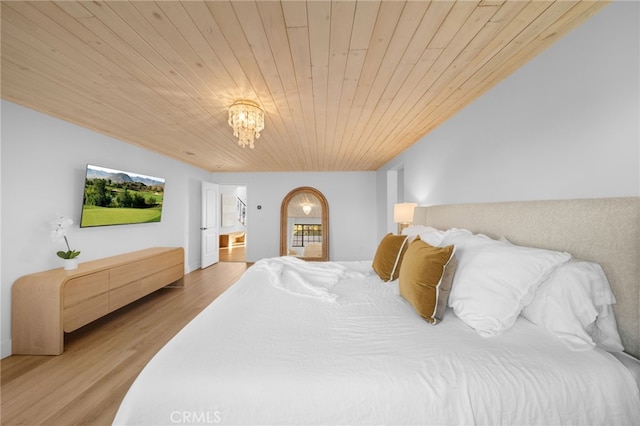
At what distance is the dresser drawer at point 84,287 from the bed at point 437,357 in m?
1.78

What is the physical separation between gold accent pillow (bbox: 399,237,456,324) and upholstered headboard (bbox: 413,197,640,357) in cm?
52

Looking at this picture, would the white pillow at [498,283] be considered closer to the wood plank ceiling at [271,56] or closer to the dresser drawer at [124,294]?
the wood plank ceiling at [271,56]

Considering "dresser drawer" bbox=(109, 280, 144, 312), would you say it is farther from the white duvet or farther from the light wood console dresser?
the white duvet

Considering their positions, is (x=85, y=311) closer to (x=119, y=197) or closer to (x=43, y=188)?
(x=43, y=188)

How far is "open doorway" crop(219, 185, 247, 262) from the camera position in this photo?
768cm

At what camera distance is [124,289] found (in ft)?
9.00

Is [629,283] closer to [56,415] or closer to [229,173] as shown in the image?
[56,415]

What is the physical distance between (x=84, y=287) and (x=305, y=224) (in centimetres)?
431

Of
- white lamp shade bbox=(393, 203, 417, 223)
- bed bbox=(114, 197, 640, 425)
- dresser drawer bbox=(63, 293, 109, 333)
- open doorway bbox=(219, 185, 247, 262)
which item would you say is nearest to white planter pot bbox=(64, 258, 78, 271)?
dresser drawer bbox=(63, 293, 109, 333)

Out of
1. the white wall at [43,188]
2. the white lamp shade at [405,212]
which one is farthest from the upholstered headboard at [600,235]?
the white wall at [43,188]

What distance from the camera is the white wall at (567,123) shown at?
1.10 meters

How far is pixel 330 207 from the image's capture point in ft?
18.7

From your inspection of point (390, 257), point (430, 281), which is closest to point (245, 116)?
point (390, 257)

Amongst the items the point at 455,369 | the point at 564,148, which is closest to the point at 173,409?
the point at 455,369
